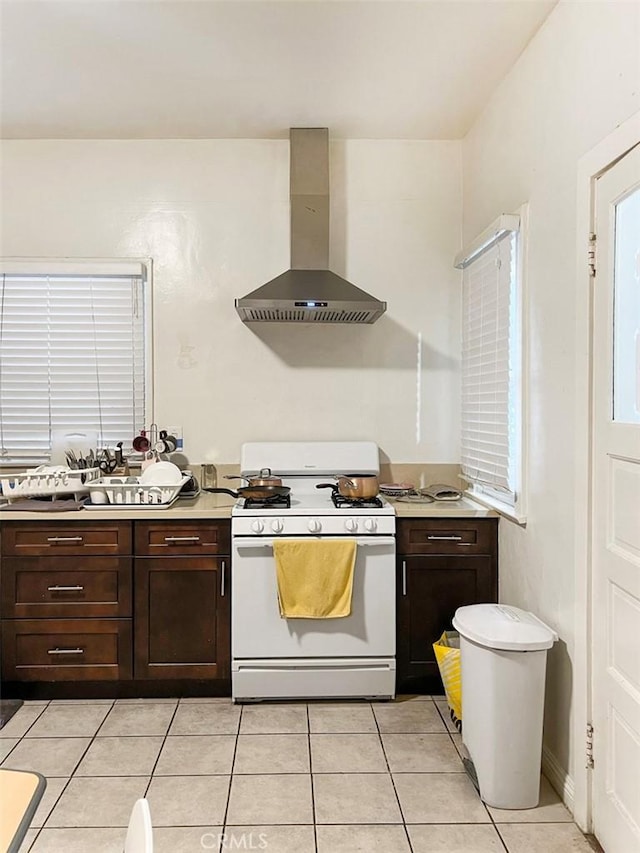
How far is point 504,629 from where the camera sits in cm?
222

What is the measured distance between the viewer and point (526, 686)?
2.12 meters

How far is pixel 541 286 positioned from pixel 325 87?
140 cm

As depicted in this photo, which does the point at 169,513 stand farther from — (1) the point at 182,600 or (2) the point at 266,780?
(2) the point at 266,780

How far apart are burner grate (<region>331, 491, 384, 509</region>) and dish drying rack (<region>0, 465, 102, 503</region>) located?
3.97 ft

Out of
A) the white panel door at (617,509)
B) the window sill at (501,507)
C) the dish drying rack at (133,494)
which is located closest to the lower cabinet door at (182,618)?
the dish drying rack at (133,494)

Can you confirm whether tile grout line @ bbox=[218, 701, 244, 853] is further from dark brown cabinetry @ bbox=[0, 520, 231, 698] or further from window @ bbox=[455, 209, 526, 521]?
window @ bbox=[455, 209, 526, 521]

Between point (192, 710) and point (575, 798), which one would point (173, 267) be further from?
point (575, 798)

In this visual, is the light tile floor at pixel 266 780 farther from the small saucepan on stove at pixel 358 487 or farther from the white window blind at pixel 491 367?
the white window blind at pixel 491 367

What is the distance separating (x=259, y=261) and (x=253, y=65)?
107 centimetres

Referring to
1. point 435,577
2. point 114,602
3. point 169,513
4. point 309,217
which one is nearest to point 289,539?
point 169,513

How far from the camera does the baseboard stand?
2156 millimetres

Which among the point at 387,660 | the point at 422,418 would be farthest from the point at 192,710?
the point at 422,418

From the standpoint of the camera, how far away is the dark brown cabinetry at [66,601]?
2.96m

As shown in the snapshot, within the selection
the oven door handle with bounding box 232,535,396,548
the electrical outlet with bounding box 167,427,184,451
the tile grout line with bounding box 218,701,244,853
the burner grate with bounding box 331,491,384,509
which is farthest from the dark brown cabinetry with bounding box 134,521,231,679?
the electrical outlet with bounding box 167,427,184,451
